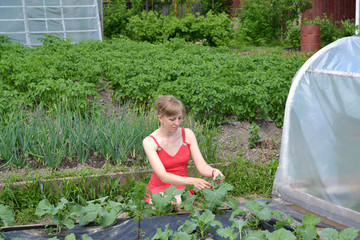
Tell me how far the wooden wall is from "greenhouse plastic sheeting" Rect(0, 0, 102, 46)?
680 centimetres

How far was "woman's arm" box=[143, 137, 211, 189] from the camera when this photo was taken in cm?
322

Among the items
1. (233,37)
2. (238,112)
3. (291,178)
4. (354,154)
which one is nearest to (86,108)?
(238,112)

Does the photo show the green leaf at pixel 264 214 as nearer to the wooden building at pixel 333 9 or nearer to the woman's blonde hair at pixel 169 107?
the woman's blonde hair at pixel 169 107

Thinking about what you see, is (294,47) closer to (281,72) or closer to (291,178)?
(281,72)

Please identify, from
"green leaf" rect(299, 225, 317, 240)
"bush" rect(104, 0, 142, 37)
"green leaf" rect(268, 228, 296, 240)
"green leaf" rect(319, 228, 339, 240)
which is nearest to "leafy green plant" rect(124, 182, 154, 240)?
"green leaf" rect(268, 228, 296, 240)

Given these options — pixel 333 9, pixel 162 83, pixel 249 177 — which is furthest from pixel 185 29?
pixel 249 177

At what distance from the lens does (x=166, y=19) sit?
14625 millimetres

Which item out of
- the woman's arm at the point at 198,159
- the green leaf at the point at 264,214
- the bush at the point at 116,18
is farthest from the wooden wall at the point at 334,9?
the green leaf at the point at 264,214

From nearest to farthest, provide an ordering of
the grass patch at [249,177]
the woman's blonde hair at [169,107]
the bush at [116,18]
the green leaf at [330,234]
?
the green leaf at [330,234] < the woman's blonde hair at [169,107] < the grass patch at [249,177] < the bush at [116,18]

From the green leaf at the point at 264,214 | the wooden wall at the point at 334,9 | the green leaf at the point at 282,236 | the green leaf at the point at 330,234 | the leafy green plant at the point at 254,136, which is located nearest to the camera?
the green leaf at the point at 282,236

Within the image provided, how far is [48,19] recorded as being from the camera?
12703mm

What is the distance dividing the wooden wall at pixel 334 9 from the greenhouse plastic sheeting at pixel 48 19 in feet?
22.3

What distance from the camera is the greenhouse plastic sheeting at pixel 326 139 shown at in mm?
3290

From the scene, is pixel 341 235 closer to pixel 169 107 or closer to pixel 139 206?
pixel 139 206
